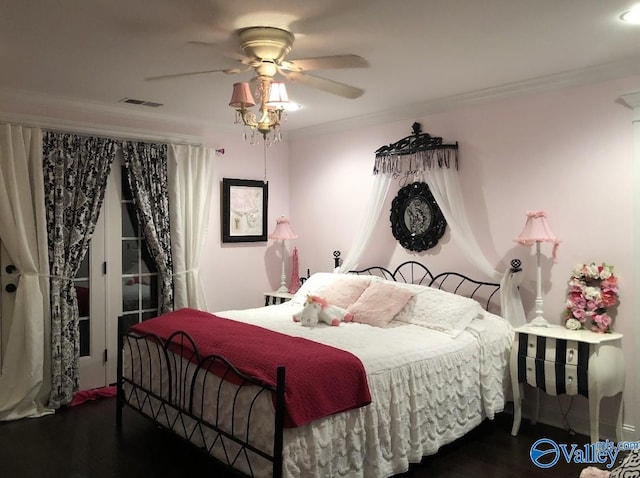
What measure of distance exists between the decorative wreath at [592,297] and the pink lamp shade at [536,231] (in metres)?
0.31

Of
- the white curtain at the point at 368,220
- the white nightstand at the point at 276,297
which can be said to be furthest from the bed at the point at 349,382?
the white nightstand at the point at 276,297

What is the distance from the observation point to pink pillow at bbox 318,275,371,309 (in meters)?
4.52

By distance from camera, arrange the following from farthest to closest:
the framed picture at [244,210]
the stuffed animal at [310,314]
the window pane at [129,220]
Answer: the framed picture at [244,210] → the window pane at [129,220] → the stuffed animal at [310,314]

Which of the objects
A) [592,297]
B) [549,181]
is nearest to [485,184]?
[549,181]

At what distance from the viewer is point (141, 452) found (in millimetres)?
A: 3516

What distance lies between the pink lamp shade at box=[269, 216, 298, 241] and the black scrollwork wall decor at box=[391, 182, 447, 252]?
48.7 inches

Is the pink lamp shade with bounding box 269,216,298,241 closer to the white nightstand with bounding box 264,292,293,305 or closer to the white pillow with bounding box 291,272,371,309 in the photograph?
the white nightstand with bounding box 264,292,293,305

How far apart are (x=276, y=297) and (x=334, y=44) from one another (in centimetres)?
305

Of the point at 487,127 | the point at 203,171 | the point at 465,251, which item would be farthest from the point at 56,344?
the point at 487,127

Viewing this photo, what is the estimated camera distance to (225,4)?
260 cm

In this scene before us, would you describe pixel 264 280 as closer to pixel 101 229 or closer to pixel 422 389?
pixel 101 229

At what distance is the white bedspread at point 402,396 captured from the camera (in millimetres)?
2721

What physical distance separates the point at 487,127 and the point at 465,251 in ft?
3.40

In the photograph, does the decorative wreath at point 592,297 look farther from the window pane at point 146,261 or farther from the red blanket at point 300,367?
the window pane at point 146,261
